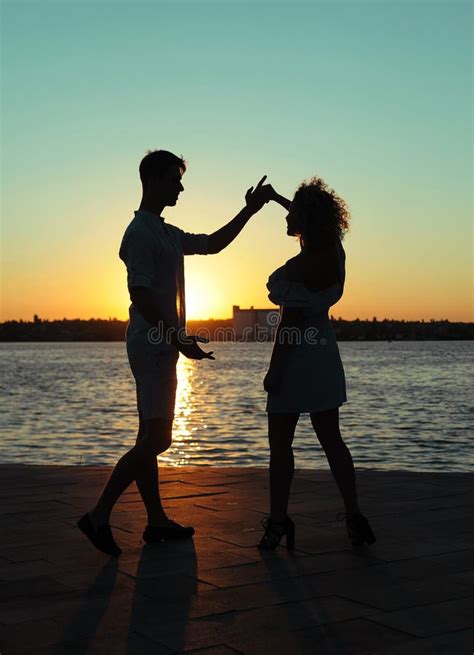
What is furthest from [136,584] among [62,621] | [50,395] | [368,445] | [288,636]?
[50,395]

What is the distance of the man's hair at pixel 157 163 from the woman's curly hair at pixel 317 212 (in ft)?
2.13

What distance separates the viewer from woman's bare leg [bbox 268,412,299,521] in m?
4.41

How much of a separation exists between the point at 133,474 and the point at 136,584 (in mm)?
765

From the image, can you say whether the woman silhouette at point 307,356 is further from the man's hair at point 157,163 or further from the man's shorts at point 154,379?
the man's hair at point 157,163

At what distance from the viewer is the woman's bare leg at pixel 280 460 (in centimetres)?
441

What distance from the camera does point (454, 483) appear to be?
6332mm

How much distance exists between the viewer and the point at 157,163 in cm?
452

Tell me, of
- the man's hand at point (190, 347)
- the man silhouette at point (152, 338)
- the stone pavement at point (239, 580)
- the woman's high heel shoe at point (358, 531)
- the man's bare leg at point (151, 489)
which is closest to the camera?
the stone pavement at point (239, 580)

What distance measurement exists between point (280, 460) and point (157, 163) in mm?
1606

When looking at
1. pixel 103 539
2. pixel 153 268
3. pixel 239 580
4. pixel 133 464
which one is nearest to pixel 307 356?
pixel 153 268

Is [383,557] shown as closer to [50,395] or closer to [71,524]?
[71,524]

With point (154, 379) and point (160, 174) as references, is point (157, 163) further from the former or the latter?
point (154, 379)

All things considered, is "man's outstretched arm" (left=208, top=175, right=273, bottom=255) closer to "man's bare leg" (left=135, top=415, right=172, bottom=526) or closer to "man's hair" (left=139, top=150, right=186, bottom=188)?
"man's hair" (left=139, top=150, right=186, bottom=188)

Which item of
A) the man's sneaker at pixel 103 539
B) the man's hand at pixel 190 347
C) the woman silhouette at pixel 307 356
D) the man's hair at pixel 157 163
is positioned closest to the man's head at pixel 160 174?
the man's hair at pixel 157 163
